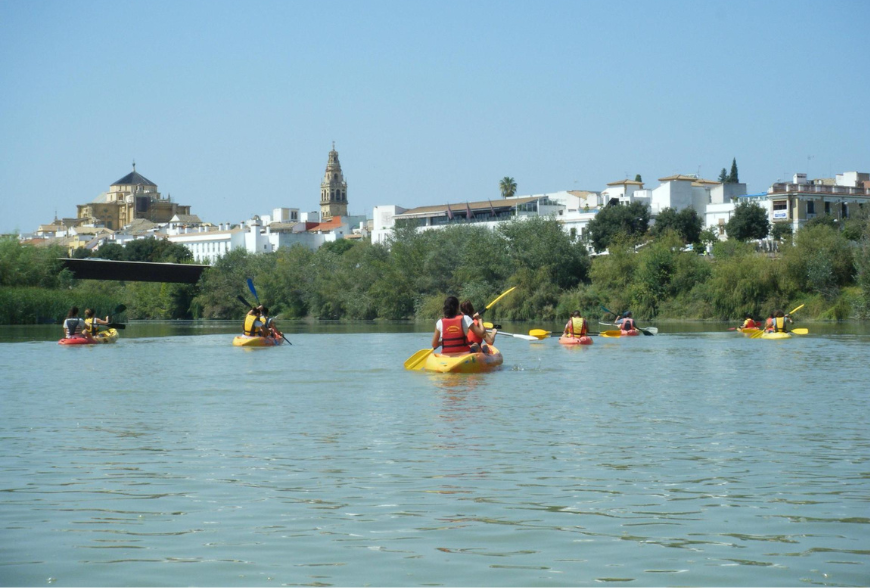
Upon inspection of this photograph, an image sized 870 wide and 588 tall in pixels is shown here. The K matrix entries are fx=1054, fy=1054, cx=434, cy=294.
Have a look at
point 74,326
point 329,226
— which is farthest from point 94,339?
point 329,226

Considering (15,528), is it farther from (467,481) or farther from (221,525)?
(467,481)

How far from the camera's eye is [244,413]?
13242 mm

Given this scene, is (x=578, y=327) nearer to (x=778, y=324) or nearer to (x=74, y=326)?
(x=778, y=324)

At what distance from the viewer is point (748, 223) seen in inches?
3157

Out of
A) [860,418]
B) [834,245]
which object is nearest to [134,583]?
[860,418]

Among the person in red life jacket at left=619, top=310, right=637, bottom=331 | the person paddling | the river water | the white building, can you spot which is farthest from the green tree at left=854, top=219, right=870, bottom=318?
the white building

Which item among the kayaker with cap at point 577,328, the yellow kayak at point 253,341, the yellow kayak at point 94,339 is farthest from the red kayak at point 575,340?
the yellow kayak at point 94,339

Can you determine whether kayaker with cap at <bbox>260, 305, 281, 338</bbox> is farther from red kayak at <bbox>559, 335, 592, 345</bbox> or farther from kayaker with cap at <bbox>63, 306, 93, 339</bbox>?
red kayak at <bbox>559, 335, 592, 345</bbox>

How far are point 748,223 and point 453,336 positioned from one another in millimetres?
66097

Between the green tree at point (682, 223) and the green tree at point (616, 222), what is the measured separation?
5.98 ft

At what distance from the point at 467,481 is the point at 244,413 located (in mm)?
5590

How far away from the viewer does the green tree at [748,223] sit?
263 feet

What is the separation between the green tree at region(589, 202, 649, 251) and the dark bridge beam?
112 ft

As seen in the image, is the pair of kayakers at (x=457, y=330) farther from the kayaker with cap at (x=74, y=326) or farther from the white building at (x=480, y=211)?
the white building at (x=480, y=211)
